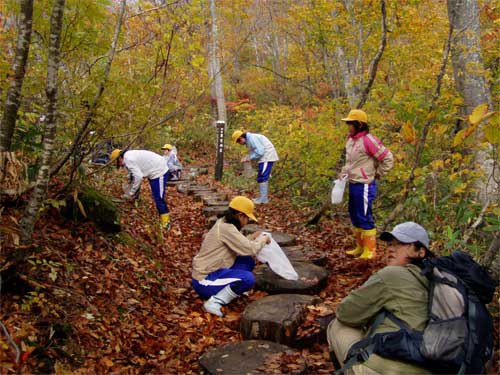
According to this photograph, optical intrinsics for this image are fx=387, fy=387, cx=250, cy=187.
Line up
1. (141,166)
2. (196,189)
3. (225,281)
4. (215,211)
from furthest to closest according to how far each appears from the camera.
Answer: (196,189) < (215,211) < (141,166) < (225,281)

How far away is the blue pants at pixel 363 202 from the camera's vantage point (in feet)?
17.8

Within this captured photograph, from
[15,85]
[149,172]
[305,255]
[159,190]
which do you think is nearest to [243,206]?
[305,255]

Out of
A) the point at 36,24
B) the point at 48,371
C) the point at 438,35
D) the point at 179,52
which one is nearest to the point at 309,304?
the point at 48,371

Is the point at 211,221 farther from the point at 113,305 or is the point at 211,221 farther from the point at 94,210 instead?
the point at 113,305

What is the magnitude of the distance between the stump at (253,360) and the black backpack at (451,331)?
82 centimetres

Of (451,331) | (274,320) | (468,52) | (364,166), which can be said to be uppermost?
(468,52)

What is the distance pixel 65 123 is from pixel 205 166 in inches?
502

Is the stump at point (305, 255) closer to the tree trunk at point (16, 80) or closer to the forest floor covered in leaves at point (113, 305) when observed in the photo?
the forest floor covered in leaves at point (113, 305)

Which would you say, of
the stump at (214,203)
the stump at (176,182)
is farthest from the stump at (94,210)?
the stump at (176,182)

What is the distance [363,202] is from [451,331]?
3225mm

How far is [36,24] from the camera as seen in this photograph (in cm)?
418

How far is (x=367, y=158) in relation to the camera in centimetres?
539

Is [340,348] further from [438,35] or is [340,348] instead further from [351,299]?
[438,35]

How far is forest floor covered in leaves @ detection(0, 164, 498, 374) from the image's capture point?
127 inches
